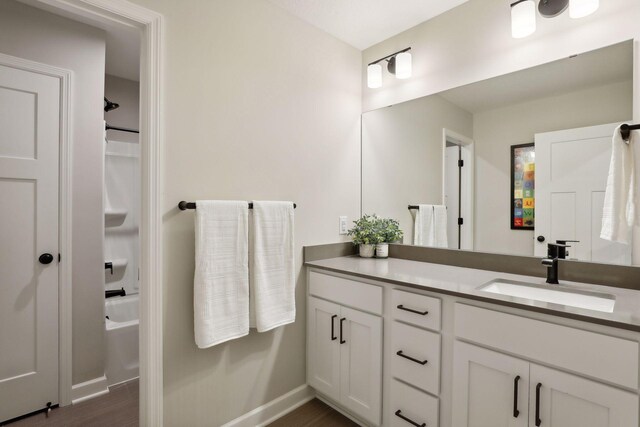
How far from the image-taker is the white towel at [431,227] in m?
2.00

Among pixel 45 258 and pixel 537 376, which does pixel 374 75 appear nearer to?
pixel 537 376

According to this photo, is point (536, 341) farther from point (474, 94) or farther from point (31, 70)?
point (31, 70)

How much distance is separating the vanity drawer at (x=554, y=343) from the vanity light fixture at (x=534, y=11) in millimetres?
1336

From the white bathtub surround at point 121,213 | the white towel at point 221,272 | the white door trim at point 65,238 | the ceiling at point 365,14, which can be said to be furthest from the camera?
the white bathtub surround at point 121,213

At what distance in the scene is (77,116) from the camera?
2055mm

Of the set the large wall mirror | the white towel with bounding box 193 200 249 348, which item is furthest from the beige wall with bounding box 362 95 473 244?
the white towel with bounding box 193 200 249 348

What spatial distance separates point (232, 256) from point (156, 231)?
360mm

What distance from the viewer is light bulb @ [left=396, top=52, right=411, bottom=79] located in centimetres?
204

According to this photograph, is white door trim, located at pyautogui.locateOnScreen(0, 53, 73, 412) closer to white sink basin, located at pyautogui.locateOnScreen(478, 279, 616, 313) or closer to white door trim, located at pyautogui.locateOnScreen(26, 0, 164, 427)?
white door trim, located at pyautogui.locateOnScreen(26, 0, 164, 427)

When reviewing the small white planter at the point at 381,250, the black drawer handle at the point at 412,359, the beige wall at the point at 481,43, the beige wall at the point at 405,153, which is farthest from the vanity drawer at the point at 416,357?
the beige wall at the point at 481,43

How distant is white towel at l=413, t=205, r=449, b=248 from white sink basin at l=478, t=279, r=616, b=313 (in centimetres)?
49

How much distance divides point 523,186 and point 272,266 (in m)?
1.39

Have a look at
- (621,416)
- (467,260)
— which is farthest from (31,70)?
(621,416)

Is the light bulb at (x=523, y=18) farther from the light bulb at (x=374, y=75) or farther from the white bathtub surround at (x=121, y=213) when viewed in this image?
the white bathtub surround at (x=121, y=213)
